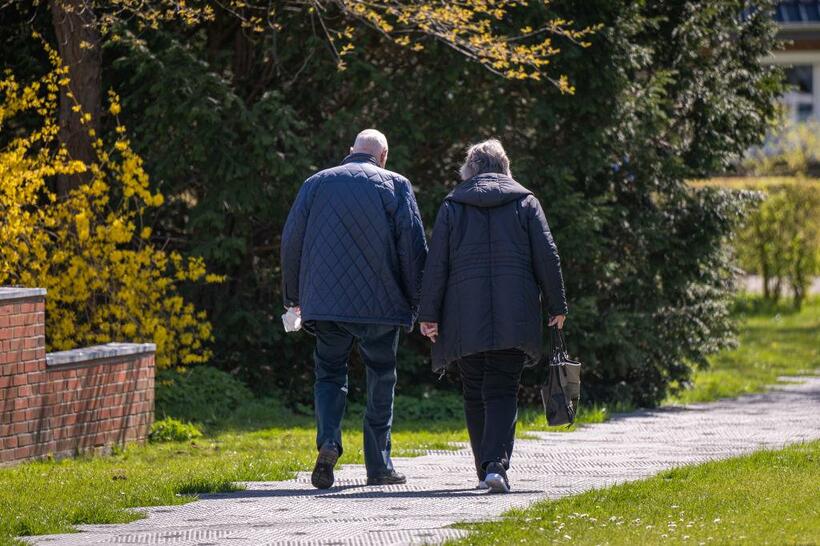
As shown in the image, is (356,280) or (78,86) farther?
(78,86)

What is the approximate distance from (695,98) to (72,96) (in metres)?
5.72

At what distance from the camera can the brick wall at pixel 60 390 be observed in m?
8.65

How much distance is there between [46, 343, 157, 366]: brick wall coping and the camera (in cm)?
907

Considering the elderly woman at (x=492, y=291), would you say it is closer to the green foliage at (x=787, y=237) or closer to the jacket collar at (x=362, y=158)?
the jacket collar at (x=362, y=158)

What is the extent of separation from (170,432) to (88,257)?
1.79 metres

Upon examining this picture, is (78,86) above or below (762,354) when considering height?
above

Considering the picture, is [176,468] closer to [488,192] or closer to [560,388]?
[560,388]

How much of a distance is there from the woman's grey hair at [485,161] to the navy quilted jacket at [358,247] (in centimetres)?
37

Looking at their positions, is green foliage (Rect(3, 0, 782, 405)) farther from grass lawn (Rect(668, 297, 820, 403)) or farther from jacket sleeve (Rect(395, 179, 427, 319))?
jacket sleeve (Rect(395, 179, 427, 319))

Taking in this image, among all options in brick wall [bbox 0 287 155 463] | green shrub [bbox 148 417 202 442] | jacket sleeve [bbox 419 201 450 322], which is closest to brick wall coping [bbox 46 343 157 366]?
brick wall [bbox 0 287 155 463]

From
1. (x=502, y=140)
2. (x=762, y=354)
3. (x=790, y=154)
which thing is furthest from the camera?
(x=790, y=154)

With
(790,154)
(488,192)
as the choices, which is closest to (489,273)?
(488,192)

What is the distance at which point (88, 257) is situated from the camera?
36.3 ft

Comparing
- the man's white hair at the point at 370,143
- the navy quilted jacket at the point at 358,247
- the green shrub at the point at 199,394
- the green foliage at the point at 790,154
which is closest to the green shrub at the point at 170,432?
the green shrub at the point at 199,394
